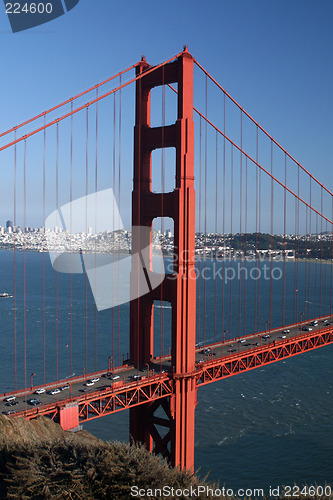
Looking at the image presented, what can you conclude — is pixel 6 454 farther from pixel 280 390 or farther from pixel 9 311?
pixel 9 311

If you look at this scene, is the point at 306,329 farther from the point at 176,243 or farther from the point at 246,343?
the point at 176,243

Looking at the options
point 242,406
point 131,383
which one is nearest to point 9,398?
point 131,383

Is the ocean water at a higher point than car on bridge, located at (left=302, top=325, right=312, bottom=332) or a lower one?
lower

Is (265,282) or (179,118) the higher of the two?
(179,118)

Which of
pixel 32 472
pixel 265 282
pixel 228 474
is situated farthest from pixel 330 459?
pixel 265 282

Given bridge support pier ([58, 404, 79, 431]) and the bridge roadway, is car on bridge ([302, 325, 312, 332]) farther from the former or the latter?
bridge support pier ([58, 404, 79, 431])

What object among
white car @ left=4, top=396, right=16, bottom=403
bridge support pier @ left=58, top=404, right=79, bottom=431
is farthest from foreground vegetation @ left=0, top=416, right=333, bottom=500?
white car @ left=4, top=396, right=16, bottom=403

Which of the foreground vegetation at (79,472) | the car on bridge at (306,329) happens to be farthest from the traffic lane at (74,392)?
the car on bridge at (306,329)

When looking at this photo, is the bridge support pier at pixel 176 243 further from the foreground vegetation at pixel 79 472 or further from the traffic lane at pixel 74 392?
the foreground vegetation at pixel 79 472
